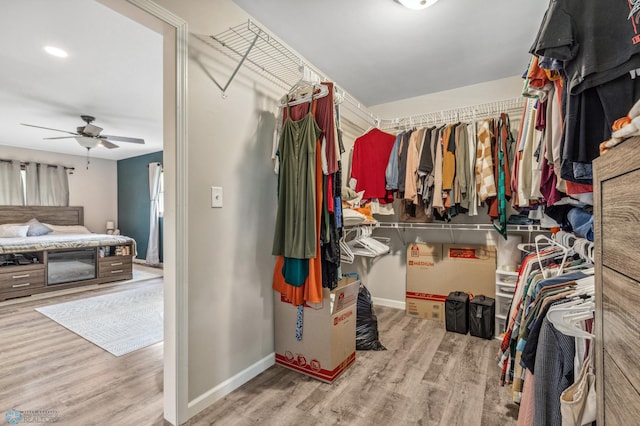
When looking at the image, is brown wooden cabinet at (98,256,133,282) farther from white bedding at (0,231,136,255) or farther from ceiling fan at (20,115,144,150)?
ceiling fan at (20,115,144,150)

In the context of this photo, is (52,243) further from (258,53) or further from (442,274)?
(442,274)

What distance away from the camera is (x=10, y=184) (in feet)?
17.5

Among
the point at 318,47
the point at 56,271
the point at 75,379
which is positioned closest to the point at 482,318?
the point at 318,47

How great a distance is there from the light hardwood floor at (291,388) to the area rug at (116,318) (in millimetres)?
151

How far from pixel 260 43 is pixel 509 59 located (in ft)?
6.73

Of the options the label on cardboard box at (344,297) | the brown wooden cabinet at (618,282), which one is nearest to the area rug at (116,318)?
the label on cardboard box at (344,297)

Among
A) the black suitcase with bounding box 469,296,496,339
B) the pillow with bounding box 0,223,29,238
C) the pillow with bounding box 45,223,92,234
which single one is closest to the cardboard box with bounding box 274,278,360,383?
the black suitcase with bounding box 469,296,496,339

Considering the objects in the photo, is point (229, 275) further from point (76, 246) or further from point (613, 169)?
point (76, 246)

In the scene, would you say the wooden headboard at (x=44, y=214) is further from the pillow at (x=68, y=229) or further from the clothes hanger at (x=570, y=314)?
the clothes hanger at (x=570, y=314)

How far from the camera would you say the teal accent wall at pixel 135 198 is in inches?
248

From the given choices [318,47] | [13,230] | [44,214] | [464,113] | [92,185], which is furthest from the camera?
[92,185]

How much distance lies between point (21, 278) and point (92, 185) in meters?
3.09

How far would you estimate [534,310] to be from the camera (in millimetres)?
1145

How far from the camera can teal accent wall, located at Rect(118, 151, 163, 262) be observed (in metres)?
6.30
